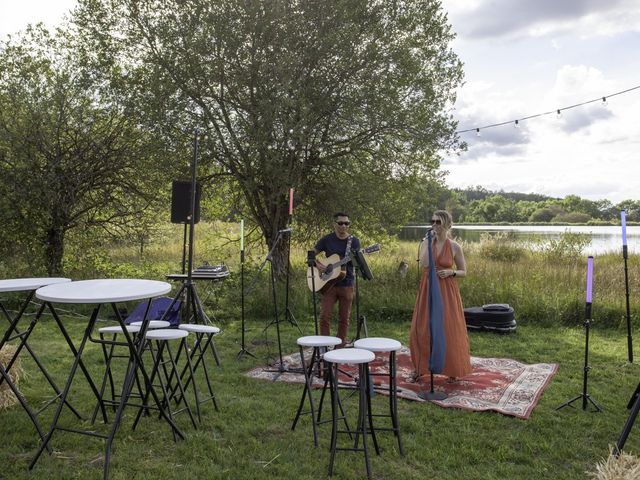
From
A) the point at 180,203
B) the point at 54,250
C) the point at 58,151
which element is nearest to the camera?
the point at 180,203

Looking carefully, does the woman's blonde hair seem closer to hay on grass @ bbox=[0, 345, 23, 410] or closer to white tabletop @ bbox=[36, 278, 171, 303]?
white tabletop @ bbox=[36, 278, 171, 303]

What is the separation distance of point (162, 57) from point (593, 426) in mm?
8475

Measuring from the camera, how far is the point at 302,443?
3240 millimetres

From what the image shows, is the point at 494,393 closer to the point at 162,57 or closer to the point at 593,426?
the point at 593,426

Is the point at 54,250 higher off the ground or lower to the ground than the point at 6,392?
higher

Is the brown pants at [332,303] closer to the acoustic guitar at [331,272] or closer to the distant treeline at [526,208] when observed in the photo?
the acoustic guitar at [331,272]

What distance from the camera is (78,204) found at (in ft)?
30.6

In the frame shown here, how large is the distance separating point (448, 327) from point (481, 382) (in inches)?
25.3

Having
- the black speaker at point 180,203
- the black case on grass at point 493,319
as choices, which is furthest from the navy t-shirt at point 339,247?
the black case on grass at point 493,319

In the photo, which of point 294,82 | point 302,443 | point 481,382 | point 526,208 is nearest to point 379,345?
point 302,443

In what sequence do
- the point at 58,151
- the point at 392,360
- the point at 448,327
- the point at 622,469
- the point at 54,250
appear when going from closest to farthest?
the point at 622,469 < the point at 392,360 < the point at 448,327 < the point at 58,151 < the point at 54,250

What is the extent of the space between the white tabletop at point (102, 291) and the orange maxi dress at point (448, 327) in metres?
2.38

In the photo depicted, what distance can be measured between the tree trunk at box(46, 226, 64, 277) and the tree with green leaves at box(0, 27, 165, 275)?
0.02 m

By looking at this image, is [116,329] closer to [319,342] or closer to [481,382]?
[319,342]
